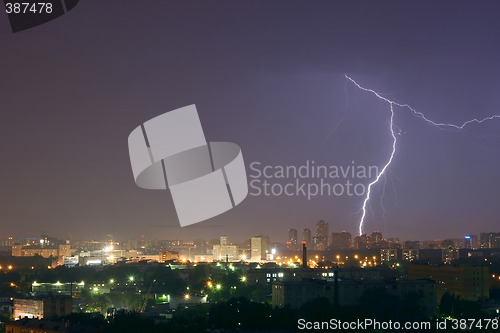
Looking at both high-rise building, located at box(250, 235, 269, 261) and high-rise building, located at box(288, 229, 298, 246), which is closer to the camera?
high-rise building, located at box(250, 235, 269, 261)

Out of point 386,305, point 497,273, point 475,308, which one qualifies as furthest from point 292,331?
point 497,273

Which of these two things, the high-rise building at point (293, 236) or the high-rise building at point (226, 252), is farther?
the high-rise building at point (293, 236)

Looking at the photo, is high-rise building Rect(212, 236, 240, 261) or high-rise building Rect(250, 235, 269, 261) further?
high-rise building Rect(212, 236, 240, 261)

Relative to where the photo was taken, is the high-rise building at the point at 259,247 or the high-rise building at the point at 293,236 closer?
the high-rise building at the point at 259,247

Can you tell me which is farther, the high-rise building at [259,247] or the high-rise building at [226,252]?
the high-rise building at [226,252]
